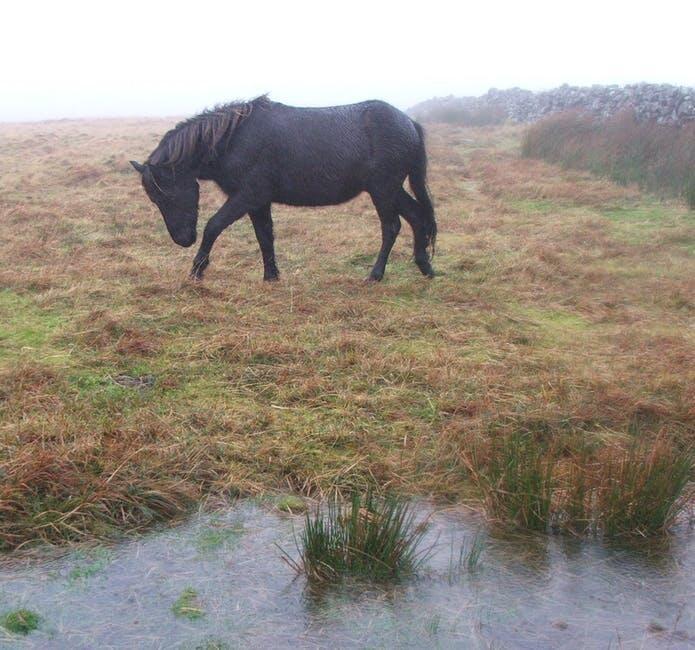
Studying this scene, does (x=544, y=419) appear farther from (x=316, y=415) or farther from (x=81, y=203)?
(x=81, y=203)

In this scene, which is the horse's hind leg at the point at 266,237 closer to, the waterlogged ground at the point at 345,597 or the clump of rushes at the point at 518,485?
the clump of rushes at the point at 518,485

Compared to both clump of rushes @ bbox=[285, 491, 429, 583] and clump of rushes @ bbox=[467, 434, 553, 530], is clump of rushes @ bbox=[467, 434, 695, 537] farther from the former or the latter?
clump of rushes @ bbox=[285, 491, 429, 583]

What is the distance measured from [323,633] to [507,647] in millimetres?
581

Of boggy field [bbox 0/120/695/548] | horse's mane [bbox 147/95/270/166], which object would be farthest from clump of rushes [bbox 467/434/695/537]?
horse's mane [bbox 147/95/270/166]

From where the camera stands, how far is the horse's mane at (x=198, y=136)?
633cm

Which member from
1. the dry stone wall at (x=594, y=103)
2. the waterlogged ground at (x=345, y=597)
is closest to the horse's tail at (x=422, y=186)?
the waterlogged ground at (x=345, y=597)

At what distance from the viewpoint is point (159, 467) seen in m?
3.34

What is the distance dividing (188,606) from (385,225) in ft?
15.8

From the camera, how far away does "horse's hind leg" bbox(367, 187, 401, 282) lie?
678 centimetres

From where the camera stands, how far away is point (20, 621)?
2455 millimetres

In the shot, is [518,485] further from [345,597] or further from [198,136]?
[198,136]

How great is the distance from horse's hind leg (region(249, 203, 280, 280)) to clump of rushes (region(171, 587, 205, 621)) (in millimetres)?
4523

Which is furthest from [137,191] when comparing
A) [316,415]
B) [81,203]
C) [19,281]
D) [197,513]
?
[197,513]

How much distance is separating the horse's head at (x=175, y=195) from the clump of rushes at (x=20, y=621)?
446 centimetres
